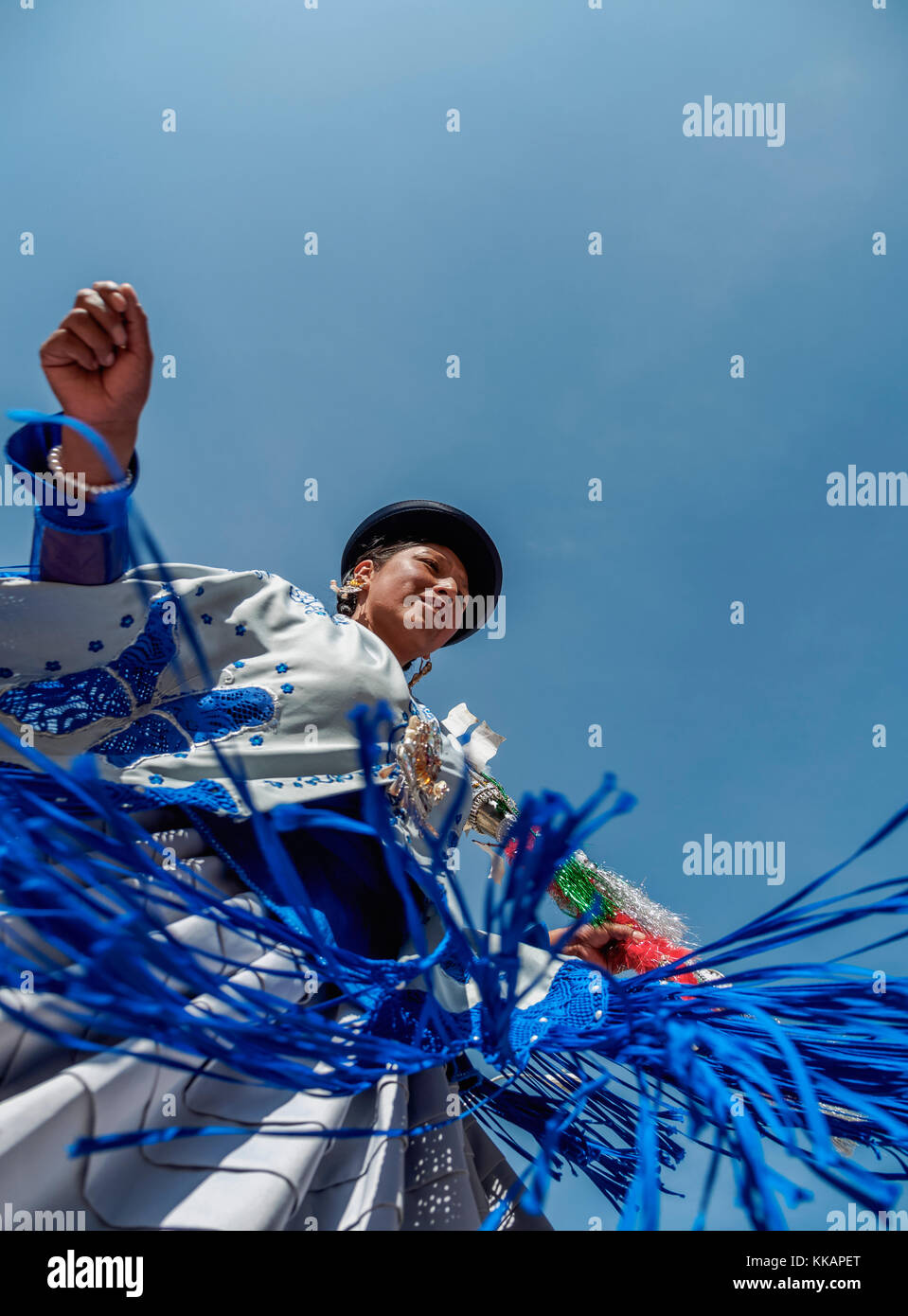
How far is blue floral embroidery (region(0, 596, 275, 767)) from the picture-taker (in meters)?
1.23

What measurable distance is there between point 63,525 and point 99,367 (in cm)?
26

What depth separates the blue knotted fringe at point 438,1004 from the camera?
2.11ft

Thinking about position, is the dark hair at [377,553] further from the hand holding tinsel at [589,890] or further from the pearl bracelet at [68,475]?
the pearl bracelet at [68,475]

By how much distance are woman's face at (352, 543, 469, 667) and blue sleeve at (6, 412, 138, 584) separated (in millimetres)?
858

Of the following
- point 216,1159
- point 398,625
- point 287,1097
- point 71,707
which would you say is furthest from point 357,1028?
point 398,625

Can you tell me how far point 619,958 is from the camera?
2059 millimetres

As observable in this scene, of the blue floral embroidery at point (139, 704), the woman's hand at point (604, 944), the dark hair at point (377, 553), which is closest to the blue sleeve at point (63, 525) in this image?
the blue floral embroidery at point (139, 704)

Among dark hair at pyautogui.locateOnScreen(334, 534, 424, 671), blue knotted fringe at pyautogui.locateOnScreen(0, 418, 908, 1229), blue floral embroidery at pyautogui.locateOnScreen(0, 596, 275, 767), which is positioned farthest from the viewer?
dark hair at pyautogui.locateOnScreen(334, 534, 424, 671)

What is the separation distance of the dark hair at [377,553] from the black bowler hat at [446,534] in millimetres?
10

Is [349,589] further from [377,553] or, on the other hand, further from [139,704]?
[139,704]

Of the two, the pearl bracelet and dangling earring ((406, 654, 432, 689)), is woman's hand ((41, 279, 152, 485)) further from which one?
dangling earring ((406, 654, 432, 689))

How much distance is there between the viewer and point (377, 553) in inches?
89.4

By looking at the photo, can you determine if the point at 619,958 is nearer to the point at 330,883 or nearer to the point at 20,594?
the point at 330,883

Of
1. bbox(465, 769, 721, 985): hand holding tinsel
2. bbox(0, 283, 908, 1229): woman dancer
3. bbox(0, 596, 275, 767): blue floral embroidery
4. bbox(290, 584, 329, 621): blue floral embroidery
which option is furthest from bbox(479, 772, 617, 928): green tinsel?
bbox(0, 596, 275, 767): blue floral embroidery
